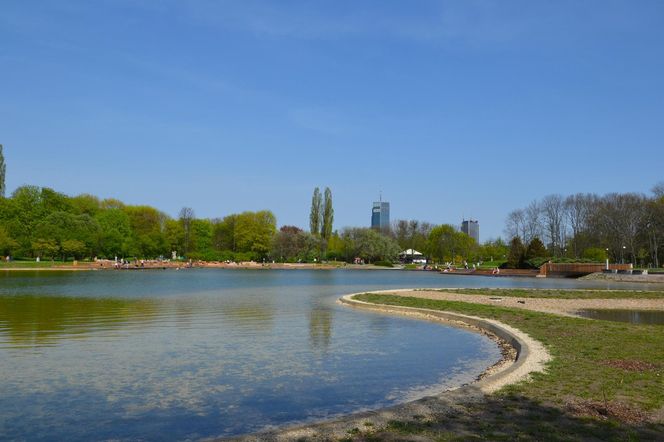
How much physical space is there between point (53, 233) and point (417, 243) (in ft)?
273

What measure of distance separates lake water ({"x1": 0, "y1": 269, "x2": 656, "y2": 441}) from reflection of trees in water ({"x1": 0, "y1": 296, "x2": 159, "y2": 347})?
74mm

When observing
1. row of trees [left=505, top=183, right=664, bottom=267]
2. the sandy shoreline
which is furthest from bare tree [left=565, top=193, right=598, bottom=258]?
the sandy shoreline

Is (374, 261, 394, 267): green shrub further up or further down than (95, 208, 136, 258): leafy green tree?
further down

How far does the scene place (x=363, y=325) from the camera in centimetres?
1869

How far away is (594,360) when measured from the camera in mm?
10922

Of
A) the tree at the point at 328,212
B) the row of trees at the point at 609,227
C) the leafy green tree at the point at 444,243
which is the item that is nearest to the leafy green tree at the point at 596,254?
the row of trees at the point at 609,227

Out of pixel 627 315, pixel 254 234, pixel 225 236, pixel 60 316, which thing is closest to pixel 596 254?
pixel 627 315

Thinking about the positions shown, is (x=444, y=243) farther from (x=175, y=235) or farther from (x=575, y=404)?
(x=575, y=404)

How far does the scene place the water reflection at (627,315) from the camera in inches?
786

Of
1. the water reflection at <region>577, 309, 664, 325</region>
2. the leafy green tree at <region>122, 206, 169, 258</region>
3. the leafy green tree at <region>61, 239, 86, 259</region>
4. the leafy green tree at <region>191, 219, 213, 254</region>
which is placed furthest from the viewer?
the leafy green tree at <region>191, 219, 213, 254</region>

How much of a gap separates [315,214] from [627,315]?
94585mm

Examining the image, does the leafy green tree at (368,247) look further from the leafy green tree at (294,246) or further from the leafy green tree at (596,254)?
the leafy green tree at (596,254)

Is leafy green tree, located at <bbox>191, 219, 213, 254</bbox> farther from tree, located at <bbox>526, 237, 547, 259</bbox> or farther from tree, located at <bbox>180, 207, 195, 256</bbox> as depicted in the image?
tree, located at <bbox>526, 237, 547, 259</bbox>

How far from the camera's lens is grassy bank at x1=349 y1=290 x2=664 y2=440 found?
20.9ft
